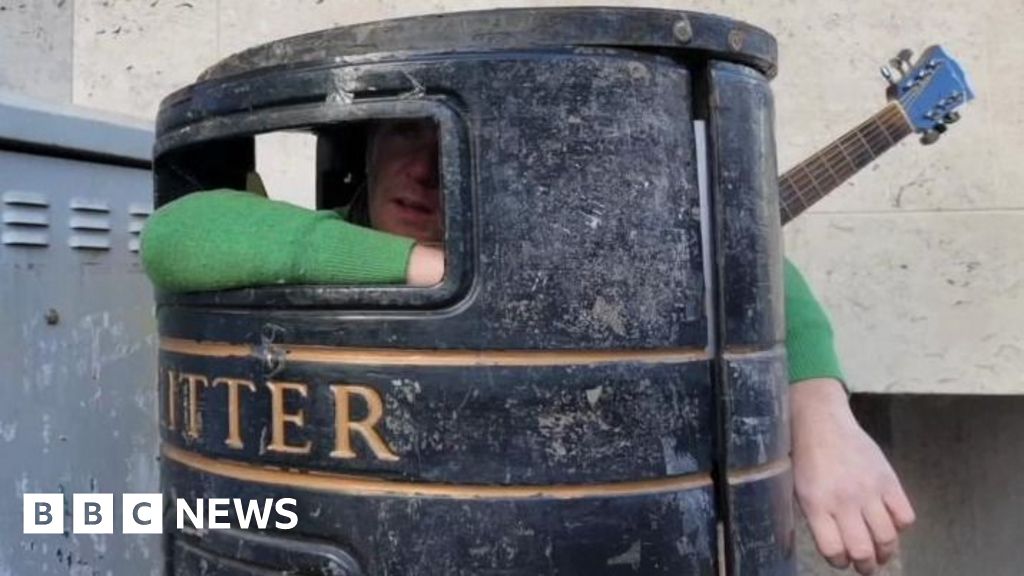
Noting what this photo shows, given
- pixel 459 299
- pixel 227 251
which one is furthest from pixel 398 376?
pixel 227 251

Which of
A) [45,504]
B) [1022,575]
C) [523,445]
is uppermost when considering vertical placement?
[523,445]

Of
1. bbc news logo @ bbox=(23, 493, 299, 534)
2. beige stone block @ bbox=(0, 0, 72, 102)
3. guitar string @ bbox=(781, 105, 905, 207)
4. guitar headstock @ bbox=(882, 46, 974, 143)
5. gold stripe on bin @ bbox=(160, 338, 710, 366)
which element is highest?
beige stone block @ bbox=(0, 0, 72, 102)

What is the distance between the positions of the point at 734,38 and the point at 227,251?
554 millimetres

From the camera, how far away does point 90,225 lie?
164 centimetres

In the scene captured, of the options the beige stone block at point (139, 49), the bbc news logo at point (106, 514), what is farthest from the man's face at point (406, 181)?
the beige stone block at point (139, 49)

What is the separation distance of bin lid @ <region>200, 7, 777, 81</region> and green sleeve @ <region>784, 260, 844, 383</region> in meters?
0.39

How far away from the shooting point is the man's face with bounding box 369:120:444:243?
124cm

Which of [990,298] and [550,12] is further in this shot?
[990,298]

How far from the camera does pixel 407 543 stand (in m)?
0.98

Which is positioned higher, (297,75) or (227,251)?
(297,75)

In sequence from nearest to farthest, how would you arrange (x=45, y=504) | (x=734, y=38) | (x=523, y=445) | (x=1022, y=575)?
(x=523, y=445)
(x=734, y=38)
(x=45, y=504)
(x=1022, y=575)

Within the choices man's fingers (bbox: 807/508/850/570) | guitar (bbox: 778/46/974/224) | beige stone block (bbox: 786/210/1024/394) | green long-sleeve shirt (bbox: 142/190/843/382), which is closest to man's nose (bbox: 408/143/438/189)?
green long-sleeve shirt (bbox: 142/190/843/382)

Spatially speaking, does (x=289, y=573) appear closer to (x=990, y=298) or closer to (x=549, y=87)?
(x=549, y=87)

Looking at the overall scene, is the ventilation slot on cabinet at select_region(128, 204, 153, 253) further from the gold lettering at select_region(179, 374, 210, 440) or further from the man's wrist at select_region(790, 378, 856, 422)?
the man's wrist at select_region(790, 378, 856, 422)
